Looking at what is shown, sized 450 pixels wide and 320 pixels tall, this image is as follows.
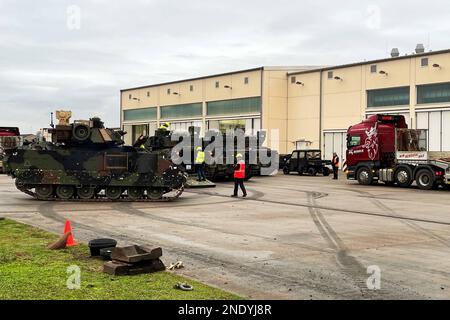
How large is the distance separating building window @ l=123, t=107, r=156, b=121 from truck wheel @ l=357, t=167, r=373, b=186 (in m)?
A: 34.9

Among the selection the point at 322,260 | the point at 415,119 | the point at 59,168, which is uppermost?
the point at 415,119

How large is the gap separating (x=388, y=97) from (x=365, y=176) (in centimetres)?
1271

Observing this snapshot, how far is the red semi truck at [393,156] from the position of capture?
24.6 m

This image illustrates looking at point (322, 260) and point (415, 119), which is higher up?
point (415, 119)

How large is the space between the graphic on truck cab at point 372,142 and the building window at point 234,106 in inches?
753

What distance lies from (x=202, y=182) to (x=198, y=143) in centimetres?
304

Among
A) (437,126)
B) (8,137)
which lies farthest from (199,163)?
(8,137)

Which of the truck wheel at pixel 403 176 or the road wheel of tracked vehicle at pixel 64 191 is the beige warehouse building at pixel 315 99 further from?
the road wheel of tracked vehicle at pixel 64 191

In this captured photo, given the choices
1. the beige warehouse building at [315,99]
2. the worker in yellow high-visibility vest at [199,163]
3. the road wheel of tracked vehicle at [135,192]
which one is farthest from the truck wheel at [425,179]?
the road wheel of tracked vehicle at [135,192]

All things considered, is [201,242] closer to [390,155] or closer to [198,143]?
[198,143]
